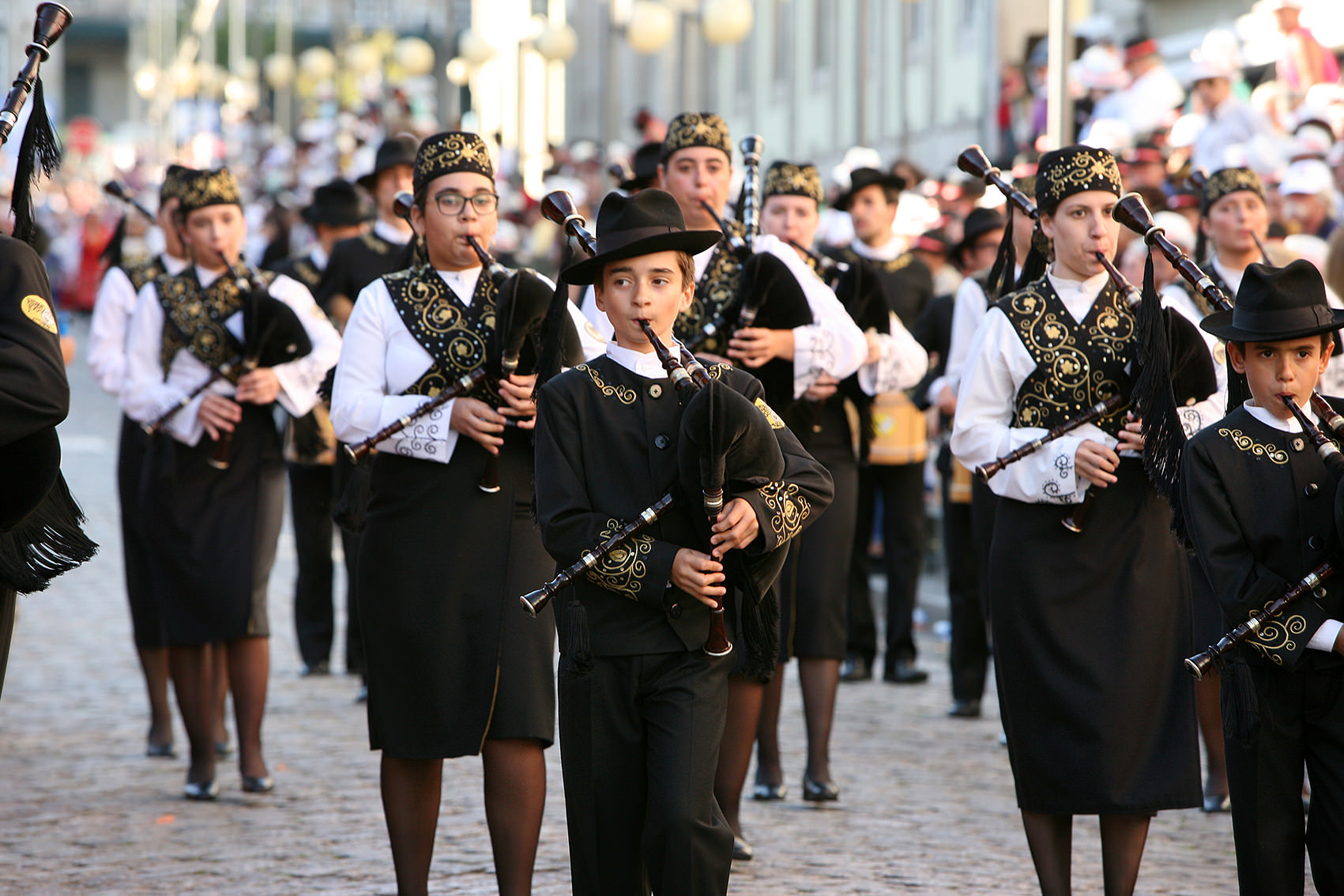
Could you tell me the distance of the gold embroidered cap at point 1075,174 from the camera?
18.6ft

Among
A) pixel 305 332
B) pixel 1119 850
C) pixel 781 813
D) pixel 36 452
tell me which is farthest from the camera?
pixel 305 332

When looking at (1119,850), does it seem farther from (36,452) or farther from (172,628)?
(172,628)

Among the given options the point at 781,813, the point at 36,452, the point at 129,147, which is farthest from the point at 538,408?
the point at 129,147

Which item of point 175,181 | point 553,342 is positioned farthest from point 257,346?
point 553,342

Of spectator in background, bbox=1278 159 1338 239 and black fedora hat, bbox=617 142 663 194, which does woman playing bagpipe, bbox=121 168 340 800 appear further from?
spectator in background, bbox=1278 159 1338 239

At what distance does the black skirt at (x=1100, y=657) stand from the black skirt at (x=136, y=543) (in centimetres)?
382

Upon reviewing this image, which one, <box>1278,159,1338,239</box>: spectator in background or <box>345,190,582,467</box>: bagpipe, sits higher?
<box>1278,159,1338,239</box>: spectator in background

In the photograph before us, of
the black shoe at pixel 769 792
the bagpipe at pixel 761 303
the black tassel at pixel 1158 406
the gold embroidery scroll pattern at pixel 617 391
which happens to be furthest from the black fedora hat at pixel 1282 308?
the black shoe at pixel 769 792

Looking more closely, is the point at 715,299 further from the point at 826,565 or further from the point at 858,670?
the point at 858,670

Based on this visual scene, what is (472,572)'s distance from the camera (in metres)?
5.64

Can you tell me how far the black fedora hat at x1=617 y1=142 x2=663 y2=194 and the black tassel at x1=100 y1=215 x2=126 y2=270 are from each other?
7.59ft

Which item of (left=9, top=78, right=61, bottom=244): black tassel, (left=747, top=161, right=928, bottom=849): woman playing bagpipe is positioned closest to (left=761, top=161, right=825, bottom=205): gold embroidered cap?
(left=747, top=161, right=928, bottom=849): woman playing bagpipe

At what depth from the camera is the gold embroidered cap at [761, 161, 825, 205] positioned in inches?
304

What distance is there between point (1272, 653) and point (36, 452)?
2.99m
